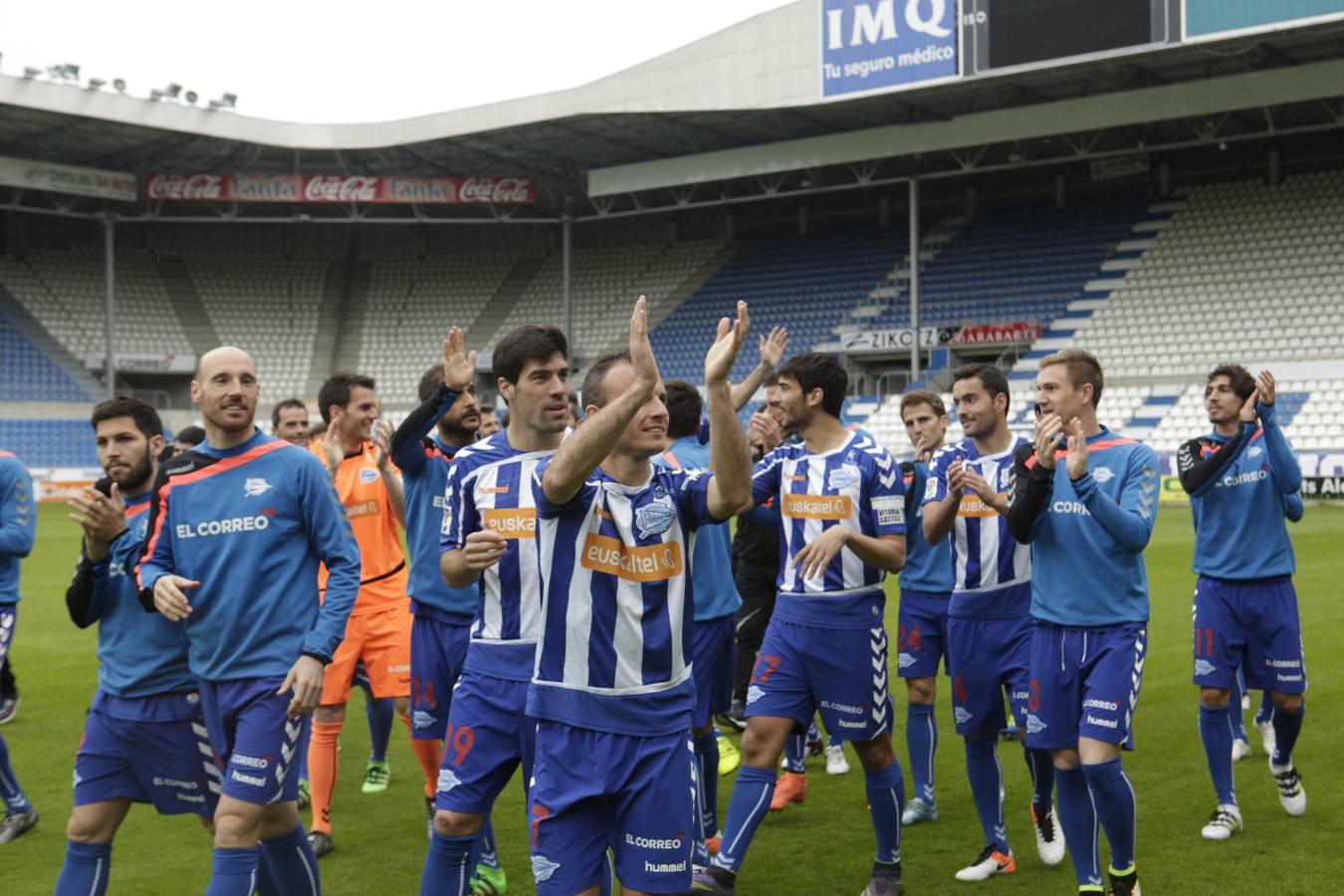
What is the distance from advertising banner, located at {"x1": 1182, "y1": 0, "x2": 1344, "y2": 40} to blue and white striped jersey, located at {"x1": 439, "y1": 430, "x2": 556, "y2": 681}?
79.9 ft

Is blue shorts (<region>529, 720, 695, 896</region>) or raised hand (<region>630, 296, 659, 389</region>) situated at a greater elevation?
raised hand (<region>630, 296, 659, 389</region>)

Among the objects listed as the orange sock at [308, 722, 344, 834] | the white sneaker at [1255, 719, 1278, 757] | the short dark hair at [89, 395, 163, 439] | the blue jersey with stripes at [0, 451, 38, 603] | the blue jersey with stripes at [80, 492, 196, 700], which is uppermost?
the short dark hair at [89, 395, 163, 439]

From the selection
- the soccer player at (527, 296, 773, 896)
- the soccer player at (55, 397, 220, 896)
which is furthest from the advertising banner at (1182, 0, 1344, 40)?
the soccer player at (55, 397, 220, 896)

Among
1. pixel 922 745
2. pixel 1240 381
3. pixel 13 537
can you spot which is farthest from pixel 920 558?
pixel 13 537

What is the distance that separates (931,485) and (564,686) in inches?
110

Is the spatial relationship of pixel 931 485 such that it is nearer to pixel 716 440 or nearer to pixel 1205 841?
pixel 1205 841

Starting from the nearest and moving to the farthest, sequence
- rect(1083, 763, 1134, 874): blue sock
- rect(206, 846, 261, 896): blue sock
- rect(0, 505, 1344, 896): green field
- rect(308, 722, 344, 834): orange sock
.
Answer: rect(206, 846, 261, 896): blue sock → rect(1083, 763, 1134, 874): blue sock → rect(0, 505, 1344, 896): green field → rect(308, 722, 344, 834): orange sock

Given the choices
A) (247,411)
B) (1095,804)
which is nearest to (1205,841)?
(1095,804)

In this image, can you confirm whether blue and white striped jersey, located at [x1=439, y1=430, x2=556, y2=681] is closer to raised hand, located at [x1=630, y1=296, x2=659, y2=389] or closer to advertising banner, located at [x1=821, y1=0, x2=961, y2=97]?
raised hand, located at [x1=630, y1=296, x2=659, y2=389]

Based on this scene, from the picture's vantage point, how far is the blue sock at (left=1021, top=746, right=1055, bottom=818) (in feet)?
19.4

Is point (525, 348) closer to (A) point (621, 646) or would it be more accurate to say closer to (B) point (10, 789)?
(A) point (621, 646)

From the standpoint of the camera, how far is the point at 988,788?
5945mm

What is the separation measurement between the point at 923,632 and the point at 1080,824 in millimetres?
1868

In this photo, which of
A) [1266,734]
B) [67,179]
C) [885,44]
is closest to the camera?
[1266,734]
